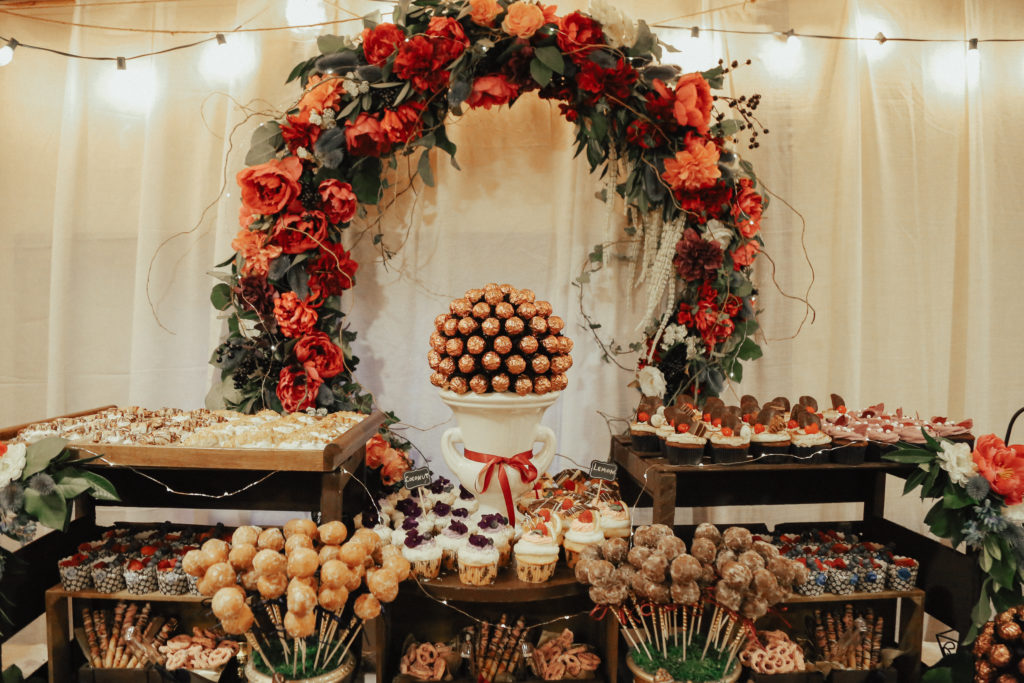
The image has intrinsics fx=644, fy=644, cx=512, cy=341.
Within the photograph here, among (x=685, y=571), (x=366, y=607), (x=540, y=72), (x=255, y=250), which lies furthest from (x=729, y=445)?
(x=255, y=250)

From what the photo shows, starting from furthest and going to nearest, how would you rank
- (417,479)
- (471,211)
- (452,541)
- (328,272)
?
(471,211) → (328,272) → (417,479) → (452,541)

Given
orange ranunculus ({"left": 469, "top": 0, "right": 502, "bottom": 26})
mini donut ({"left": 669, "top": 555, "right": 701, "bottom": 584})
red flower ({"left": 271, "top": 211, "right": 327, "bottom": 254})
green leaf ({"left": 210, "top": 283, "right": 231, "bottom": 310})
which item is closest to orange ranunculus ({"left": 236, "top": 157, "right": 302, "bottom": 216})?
red flower ({"left": 271, "top": 211, "right": 327, "bottom": 254})

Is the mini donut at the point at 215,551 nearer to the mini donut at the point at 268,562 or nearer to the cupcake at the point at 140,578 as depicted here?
the mini donut at the point at 268,562

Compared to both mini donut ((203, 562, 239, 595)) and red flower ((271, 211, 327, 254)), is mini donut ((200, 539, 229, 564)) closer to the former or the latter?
mini donut ((203, 562, 239, 595))

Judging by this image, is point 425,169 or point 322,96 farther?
point 425,169

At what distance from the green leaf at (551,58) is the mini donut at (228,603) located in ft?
5.95

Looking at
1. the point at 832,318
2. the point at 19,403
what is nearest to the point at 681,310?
the point at 832,318

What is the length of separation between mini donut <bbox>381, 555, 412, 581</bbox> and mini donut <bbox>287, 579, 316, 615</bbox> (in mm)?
209

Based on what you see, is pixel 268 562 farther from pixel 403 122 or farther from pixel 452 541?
pixel 403 122

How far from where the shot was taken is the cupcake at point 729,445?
201cm

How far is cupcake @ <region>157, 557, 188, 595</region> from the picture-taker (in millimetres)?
1904

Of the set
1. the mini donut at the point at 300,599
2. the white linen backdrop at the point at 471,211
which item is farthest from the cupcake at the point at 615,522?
the mini donut at the point at 300,599

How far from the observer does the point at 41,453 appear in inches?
66.7

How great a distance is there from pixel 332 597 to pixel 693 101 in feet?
6.31
